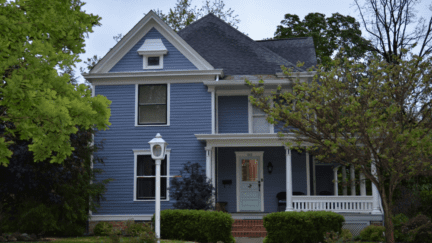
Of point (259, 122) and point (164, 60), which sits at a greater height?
point (164, 60)

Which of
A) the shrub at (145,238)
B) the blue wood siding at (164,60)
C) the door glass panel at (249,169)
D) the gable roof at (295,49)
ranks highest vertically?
the gable roof at (295,49)

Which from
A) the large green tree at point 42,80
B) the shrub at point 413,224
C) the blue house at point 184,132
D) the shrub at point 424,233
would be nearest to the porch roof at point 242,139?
the blue house at point 184,132

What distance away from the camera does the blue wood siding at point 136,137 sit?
1562 cm

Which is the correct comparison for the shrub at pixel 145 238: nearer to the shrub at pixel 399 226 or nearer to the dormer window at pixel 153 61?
the shrub at pixel 399 226

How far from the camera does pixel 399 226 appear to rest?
1295 cm

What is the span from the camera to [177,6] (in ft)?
102

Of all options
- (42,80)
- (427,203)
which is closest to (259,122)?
(427,203)

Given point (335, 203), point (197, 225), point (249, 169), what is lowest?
point (197, 225)

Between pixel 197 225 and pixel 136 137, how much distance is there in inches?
194

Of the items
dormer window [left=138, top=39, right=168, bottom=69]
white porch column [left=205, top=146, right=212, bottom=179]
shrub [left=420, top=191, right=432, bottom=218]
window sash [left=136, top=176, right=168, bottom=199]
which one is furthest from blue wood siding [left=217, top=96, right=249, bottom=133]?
shrub [left=420, top=191, right=432, bottom=218]

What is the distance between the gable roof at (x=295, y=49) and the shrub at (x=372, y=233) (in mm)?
7990

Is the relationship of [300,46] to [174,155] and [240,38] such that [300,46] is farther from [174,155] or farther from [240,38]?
[174,155]

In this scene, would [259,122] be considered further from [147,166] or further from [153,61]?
[153,61]

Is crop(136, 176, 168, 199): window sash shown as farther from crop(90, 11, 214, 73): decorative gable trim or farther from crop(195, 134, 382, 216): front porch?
crop(90, 11, 214, 73): decorative gable trim
